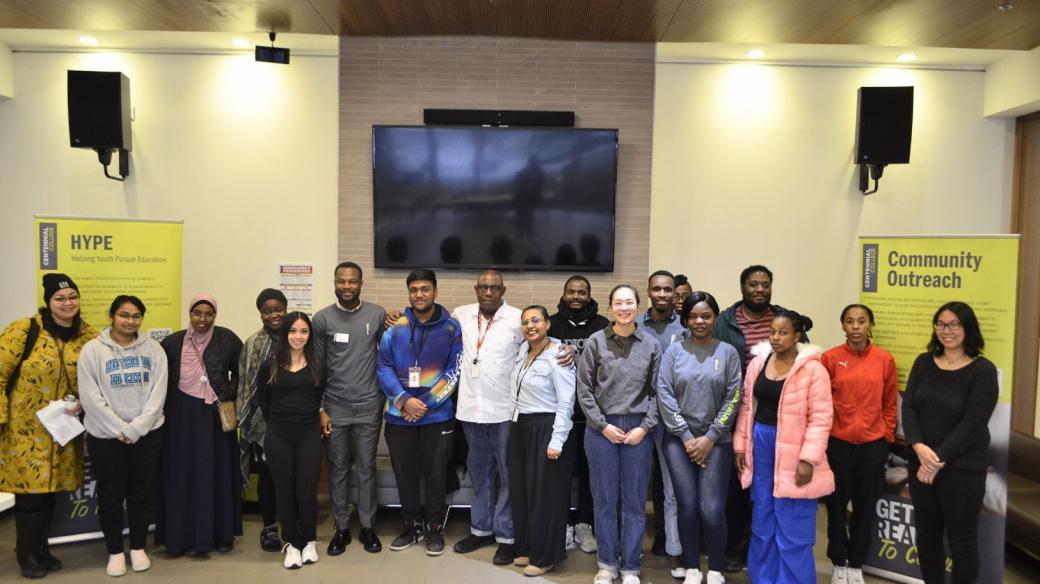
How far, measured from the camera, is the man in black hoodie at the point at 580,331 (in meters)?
4.33

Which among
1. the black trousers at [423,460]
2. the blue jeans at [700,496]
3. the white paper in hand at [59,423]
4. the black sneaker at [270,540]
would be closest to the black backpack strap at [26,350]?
the white paper in hand at [59,423]

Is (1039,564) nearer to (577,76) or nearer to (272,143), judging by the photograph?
(577,76)

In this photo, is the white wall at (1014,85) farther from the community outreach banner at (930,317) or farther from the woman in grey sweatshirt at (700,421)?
the woman in grey sweatshirt at (700,421)

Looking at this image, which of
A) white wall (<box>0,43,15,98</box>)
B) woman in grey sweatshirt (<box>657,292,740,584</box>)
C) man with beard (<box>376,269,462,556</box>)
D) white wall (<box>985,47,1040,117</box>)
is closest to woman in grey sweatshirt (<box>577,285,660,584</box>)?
woman in grey sweatshirt (<box>657,292,740,584</box>)

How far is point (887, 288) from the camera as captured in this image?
413cm

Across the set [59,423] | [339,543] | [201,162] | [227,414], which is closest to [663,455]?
[339,543]

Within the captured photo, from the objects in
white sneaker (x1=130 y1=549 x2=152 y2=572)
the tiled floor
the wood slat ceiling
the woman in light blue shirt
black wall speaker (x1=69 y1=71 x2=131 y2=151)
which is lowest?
the tiled floor

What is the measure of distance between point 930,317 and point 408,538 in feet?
11.3

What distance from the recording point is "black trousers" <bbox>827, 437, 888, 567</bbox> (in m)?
3.82

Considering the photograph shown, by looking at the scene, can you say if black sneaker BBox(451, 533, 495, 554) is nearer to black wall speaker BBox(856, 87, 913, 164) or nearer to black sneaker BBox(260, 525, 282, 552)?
black sneaker BBox(260, 525, 282, 552)

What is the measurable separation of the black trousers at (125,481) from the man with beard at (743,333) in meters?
3.45

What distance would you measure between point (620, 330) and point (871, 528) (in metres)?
1.90

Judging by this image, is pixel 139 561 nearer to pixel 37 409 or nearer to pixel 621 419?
pixel 37 409

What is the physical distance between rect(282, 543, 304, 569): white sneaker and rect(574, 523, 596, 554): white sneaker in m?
1.73
